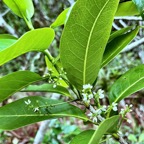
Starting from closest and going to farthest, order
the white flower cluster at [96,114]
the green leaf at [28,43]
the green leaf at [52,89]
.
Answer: the green leaf at [28,43] → the white flower cluster at [96,114] → the green leaf at [52,89]

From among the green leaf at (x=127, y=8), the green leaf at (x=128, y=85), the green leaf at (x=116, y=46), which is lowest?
the green leaf at (x=128, y=85)

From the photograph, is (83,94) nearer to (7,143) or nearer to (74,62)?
(74,62)

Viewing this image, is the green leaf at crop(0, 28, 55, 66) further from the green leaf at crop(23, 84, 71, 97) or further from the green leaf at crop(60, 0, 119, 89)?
the green leaf at crop(23, 84, 71, 97)

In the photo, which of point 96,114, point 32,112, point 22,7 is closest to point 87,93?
point 96,114

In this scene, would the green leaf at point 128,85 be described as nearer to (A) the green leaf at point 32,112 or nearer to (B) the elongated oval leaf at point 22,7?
(A) the green leaf at point 32,112

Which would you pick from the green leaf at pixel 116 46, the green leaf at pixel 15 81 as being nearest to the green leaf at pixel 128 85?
the green leaf at pixel 116 46

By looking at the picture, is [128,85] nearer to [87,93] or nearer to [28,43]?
[87,93]

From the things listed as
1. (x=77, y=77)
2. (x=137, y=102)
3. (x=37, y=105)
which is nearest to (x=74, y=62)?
(x=77, y=77)
